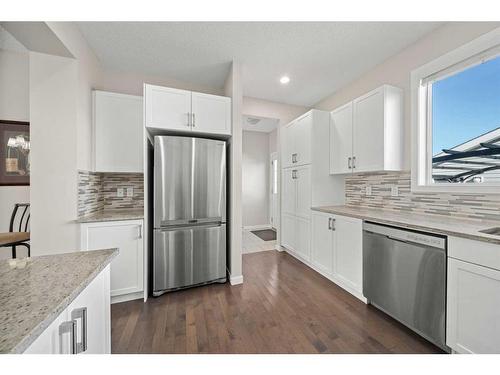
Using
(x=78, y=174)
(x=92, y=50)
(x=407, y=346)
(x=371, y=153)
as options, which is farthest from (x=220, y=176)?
(x=407, y=346)

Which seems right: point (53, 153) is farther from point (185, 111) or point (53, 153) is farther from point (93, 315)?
point (93, 315)

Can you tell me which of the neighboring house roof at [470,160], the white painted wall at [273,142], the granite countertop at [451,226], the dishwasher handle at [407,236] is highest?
the white painted wall at [273,142]

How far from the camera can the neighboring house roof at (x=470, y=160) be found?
165 cm

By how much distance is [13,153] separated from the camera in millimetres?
2578

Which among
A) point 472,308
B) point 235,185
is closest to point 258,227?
point 235,185

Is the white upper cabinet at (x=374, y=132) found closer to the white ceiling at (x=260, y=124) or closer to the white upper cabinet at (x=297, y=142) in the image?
the white upper cabinet at (x=297, y=142)

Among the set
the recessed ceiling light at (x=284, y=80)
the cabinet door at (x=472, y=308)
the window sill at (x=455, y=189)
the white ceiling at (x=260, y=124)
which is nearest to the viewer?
the cabinet door at (x=472, y=308)

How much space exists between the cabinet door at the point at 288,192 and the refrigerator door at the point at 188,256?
129cm

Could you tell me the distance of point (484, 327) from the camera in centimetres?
115

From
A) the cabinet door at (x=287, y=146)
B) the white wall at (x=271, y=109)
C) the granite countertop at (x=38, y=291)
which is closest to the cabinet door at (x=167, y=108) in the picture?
the white wall at (x=271, y=109)

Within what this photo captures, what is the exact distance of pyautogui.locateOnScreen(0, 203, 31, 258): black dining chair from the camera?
6.86ft

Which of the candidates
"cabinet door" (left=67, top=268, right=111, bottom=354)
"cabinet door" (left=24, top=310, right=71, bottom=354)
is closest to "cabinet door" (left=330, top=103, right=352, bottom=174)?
"cabinet door" (left=67, top=268, right=111, bottom=354)

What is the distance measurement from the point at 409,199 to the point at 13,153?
4.83 m
